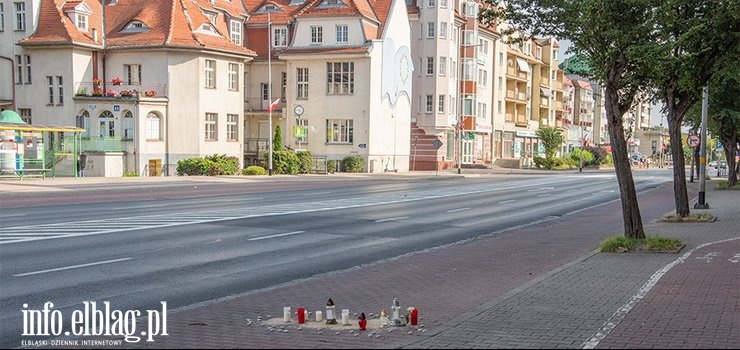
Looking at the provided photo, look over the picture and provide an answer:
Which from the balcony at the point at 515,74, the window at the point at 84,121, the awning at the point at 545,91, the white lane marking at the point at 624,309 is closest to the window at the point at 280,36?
the window at the point at 84,121

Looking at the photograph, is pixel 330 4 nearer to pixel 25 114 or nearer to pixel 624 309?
pixel 25 114

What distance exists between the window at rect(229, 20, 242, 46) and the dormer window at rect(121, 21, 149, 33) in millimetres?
9262

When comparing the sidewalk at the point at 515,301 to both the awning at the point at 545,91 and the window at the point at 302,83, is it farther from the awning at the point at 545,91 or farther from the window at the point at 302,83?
the awning at the point at 545,91

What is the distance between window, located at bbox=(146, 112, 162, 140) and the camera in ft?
133

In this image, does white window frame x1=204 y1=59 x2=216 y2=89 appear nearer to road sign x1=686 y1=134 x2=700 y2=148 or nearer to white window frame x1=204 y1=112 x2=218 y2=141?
white window frame x1=204 y1=112 x2=218 y2=141

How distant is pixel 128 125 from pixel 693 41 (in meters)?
33.1

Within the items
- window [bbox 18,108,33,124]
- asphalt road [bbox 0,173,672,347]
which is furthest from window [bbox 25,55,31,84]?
asphalt road [bbox 0,173,672,347]

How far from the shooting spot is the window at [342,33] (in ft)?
166

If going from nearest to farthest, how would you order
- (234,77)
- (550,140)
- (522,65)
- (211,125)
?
1. (211,125)
2. (234,77)
3. (550,140)
4. (522,65)

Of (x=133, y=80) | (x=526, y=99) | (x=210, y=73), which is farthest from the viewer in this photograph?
(x=526, y=99)

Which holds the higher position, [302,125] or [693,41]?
[693,41]

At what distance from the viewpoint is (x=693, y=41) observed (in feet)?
47.5

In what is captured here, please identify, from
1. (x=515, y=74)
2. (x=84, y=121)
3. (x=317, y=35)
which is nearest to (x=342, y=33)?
(x=317, y=35)

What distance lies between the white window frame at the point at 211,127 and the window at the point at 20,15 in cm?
1241
